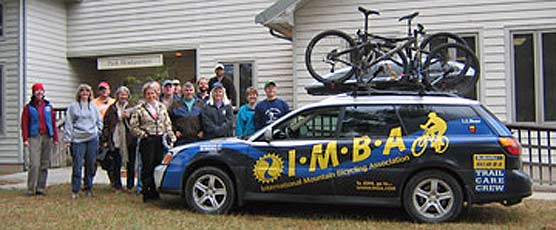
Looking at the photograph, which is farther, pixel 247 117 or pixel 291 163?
pixel 247 117

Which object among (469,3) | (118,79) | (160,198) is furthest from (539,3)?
(118,79)

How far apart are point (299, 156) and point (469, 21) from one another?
543 cm

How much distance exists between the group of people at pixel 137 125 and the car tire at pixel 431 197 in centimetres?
243

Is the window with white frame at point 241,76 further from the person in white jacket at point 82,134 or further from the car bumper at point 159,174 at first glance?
the car bumper at point 159,174

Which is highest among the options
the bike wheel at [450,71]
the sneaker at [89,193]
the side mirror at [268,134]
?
the bike wheel at [450,71]

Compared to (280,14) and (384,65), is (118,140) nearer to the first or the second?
(280,14)

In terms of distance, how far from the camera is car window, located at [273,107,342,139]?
675cm

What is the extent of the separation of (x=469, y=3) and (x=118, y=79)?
1048 centimetres

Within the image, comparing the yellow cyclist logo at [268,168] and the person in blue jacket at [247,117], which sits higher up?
the person in blue jacket at [247,117]

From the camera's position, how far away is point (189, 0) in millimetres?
14328

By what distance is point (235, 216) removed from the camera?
6.89 meters

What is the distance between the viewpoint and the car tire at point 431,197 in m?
6.29

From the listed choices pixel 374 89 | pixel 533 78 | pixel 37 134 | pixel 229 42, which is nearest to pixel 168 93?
pixel 37 134

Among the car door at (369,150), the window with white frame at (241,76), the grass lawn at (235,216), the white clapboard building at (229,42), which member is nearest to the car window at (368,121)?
the car door at (369,150)
